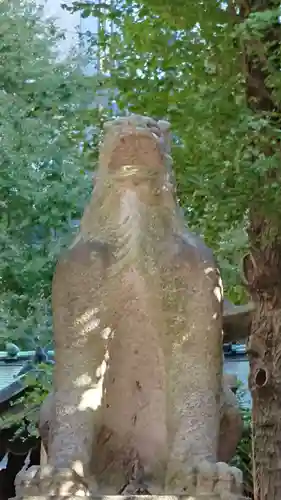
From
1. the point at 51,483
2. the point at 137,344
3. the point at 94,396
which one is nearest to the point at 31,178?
the point at 137,344

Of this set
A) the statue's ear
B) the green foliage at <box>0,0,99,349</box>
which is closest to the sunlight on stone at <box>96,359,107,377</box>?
the statue's ear

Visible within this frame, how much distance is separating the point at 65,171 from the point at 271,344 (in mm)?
6358

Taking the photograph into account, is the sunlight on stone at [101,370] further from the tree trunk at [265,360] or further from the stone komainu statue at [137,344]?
the tree trunk at [265,360]

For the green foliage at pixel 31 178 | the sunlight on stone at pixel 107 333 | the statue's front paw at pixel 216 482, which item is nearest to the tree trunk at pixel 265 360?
the sunlight on stone at pixel 107 333

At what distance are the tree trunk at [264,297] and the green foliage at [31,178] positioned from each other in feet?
16.8

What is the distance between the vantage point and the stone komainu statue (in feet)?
11.8

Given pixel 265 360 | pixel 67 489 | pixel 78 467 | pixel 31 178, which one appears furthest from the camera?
pixel 31 178

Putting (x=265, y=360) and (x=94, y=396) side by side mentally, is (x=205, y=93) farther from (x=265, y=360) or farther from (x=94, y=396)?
(x=94, y=396)

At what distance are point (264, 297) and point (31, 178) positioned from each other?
5867 millimetres

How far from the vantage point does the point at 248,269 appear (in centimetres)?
705

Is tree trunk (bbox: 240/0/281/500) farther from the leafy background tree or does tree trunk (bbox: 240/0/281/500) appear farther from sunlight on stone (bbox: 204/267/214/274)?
sunlight on stone (bbox: 204/267/214/274)

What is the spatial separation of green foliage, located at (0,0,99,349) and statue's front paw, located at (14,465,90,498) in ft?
A: 27.7

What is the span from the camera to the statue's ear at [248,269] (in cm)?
698

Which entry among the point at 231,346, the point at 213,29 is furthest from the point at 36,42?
the point at 213,29
